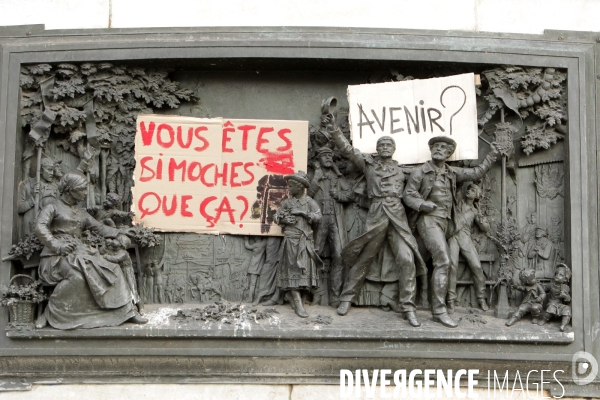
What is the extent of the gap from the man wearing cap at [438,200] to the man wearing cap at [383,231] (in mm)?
124

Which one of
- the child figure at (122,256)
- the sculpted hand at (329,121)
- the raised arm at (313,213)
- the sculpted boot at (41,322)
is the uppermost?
the sculpted hand at (329,121)

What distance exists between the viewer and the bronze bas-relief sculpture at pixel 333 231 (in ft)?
24.2

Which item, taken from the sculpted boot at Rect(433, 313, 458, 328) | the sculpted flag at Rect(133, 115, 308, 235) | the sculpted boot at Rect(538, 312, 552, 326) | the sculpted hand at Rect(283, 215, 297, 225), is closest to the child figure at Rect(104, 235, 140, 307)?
the sculpted flag at Rect(133, 115, 308, 235)

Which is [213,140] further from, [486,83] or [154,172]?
[486,83]

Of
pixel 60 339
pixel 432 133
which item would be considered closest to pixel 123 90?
pixel 60 339

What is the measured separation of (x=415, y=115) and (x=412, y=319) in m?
1.87

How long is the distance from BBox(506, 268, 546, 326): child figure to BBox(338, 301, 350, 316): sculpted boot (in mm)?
1407

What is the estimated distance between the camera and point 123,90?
25.2 feet

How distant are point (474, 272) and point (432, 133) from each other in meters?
1.32

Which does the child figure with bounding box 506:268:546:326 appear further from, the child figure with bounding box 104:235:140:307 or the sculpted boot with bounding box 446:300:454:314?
the child figure with bounding box 104:235:140:307

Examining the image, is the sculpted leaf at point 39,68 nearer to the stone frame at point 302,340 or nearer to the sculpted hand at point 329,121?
the stone frame at point 302,340

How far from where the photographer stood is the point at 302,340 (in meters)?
7.25

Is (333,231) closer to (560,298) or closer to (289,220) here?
(289,220)

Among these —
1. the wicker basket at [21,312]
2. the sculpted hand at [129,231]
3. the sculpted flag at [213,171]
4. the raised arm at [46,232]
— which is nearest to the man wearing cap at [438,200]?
the sculpted flag at [213,171]
